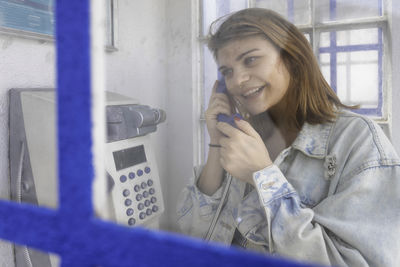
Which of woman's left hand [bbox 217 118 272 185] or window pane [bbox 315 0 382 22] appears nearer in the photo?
woman's left hand [bbox 217 118 272 185]

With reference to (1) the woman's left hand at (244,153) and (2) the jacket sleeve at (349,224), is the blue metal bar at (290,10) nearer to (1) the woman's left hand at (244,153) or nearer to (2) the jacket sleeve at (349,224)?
(1) the woman's left hand at (244,153)

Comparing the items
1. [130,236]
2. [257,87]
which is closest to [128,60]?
[257,87]

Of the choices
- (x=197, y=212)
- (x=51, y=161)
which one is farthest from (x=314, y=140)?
(x=51, y=161)

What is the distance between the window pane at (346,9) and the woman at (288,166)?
Result: 0.21 metres

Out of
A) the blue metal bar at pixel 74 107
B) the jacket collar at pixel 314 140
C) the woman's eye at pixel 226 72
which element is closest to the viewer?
the blue metal bar at pixel 74 107

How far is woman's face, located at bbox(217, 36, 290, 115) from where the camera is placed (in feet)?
2.39

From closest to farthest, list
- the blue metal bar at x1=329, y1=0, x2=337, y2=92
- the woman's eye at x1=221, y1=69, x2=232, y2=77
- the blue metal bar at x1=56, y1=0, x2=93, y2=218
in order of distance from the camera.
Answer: the blue metal bar at x1=56, y1=0, x2=93, y2=218, the woman's eye at x1=221, y1=69, x2=232, y2=77, the blue metal bar at x1=329, y1=0, x2=337, y2=92

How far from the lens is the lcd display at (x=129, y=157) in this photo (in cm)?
68

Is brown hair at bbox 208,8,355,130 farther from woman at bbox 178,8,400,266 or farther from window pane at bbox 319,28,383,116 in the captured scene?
window pane at bbox 319,28,383,116

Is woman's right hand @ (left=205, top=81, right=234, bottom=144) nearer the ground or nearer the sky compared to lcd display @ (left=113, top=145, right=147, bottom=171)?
nearer the sky

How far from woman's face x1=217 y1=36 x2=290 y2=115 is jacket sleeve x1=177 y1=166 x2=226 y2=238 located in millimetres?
218

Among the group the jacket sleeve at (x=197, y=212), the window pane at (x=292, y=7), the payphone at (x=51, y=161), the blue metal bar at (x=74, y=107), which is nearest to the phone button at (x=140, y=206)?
the payphone at (x=51, y=161)

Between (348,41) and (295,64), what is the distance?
9.5 inches

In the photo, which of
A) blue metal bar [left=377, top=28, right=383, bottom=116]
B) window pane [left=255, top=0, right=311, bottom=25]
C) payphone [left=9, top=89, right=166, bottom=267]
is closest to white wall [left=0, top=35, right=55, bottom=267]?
payphone [left=9, top=89, right=166, bottom=267]
